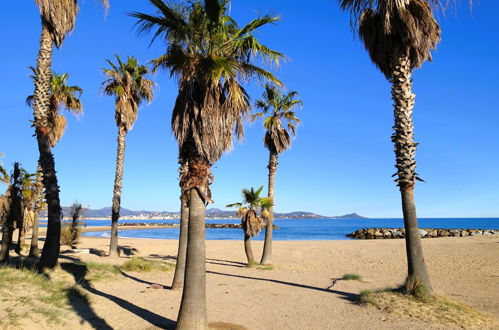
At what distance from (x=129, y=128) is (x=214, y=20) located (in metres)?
16.4

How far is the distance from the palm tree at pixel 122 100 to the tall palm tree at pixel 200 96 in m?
14.6

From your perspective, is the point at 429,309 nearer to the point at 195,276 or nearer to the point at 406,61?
the point at 195,276

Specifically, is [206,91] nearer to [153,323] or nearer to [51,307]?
[153,323]

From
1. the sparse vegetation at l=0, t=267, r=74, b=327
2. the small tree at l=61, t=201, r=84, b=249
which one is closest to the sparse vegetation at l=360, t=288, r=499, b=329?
the sparse vegetation at l=0, t=267, r=74, b=327

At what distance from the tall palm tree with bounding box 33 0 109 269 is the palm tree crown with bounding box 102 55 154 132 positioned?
7.79 metres

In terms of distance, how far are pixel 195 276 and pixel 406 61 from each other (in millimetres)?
9351

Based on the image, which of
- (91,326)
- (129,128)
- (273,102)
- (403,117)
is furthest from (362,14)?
(129,128)

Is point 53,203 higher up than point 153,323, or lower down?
higher up

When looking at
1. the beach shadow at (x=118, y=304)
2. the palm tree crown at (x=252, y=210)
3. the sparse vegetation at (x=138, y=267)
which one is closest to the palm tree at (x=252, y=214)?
the palm tree crown at (x=252, y=210)

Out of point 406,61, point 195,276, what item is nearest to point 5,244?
point 195,276

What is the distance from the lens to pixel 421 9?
1057 centimetres

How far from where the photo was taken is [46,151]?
44.2ft

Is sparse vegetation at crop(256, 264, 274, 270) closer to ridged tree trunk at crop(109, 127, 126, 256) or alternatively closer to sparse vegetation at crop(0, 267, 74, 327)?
ridged tree trunk at crop(109, 127, 126, 256)

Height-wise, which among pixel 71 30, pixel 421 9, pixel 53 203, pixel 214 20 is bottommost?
pixel 53 203
